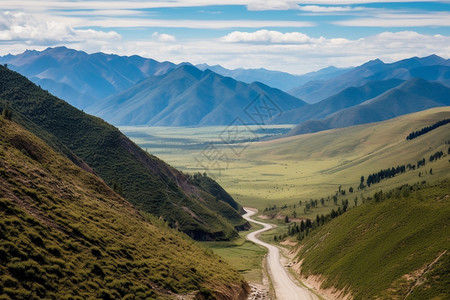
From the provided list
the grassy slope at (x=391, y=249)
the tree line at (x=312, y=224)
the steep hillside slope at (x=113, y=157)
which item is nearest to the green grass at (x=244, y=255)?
the steep hillside slope at (x=113, y=157)

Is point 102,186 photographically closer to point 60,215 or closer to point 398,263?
point 60,215

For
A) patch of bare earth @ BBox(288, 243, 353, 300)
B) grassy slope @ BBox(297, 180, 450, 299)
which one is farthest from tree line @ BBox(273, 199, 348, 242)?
grassy slope @ BBox(297, 180, 450, 299)

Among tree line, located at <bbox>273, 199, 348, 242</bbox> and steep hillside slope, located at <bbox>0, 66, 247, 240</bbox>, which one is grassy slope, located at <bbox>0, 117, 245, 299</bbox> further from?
steep hillside slope, located at <bbox>0, 66, 247, 240</bbox>

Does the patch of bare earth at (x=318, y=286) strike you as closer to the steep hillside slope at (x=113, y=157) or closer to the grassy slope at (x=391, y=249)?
the grassy slope at (x=391, y=249)

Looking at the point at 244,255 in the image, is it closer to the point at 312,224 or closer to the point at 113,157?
the point at 312,224

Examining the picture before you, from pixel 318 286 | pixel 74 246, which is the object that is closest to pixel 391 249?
pixel 318 286

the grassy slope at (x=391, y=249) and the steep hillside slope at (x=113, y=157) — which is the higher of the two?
the steep hillside slope at (x=113, y=157)
